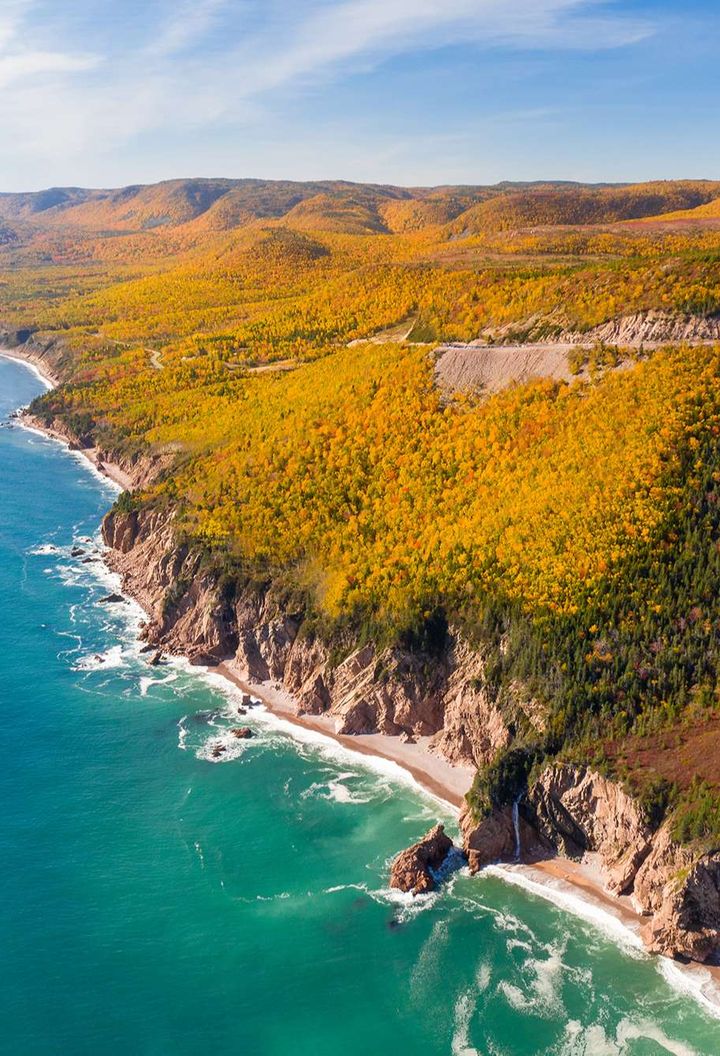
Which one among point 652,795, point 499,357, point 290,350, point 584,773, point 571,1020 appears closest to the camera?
point 571,1020

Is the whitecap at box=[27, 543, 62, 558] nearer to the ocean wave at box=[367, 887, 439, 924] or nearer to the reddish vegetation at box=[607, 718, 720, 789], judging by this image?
the ocean wave at box=[367, 887, 439, 924]

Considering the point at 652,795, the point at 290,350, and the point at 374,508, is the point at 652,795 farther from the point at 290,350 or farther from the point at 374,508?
the point at 290,350

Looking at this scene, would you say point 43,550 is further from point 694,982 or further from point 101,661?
point 694,982

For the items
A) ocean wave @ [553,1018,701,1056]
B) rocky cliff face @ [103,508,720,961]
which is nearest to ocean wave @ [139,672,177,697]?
rocky cliff face @ [103,508,720,961]

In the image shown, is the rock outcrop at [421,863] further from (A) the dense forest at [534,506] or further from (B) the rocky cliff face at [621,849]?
(A) the dense forest at [534,506]

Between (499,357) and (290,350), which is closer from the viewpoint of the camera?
(499,357)

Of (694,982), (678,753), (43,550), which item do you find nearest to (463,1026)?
(694,982)

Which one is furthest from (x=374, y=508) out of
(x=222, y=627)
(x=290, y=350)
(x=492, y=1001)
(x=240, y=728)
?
(x=290, y=350)
